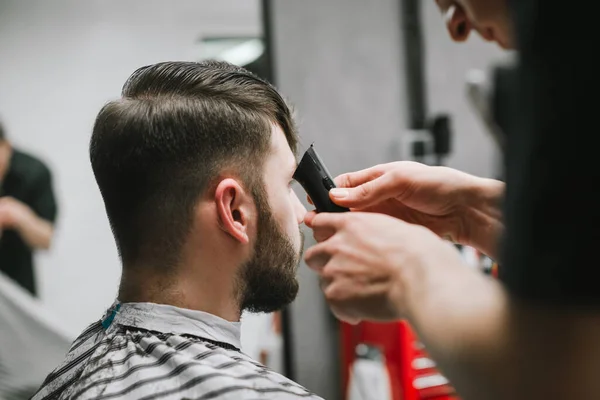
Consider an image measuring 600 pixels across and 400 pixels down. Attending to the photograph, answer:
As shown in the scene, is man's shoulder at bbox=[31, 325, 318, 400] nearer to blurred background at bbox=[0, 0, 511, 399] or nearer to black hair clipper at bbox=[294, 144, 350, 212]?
black hair clipper at bbox=[294, 144, 350, 212]

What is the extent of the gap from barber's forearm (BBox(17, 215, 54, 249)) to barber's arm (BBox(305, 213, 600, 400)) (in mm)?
2619

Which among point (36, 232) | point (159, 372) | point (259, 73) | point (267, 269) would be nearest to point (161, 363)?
point (159, 372)

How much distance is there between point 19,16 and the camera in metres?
3.30

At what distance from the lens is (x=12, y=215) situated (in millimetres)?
3199

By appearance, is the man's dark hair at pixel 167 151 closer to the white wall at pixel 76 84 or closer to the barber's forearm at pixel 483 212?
the barber's forearm at pixel 483 212

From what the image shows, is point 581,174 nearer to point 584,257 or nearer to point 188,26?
point 584,257

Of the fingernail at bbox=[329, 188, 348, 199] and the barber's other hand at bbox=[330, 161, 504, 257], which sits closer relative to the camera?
the fingernail at bbox=[329, 188, 348, 199]

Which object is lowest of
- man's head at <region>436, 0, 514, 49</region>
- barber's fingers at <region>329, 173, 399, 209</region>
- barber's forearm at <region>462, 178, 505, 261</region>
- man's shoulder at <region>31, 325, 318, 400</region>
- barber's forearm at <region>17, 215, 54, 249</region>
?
barber's forearm at <region>17, 215, 54, 249</region>

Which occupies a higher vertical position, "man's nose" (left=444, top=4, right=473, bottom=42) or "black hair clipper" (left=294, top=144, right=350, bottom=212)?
"man's nose" (left=444, top=4, right=473, bottom=42)

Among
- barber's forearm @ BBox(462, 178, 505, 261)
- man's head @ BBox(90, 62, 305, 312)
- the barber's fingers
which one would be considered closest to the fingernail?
the barber's fingers

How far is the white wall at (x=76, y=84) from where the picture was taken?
130 inches

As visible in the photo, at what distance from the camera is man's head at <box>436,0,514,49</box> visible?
849 millimetres

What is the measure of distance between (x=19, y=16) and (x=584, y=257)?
3399 millimetres

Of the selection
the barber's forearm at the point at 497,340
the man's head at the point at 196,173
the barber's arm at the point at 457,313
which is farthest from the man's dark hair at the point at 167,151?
the barber's forearm at the point at 497,340
